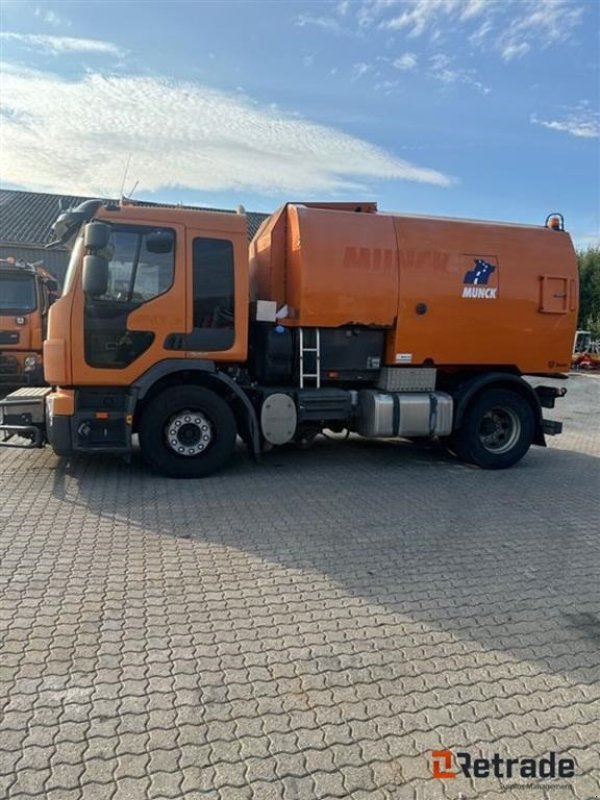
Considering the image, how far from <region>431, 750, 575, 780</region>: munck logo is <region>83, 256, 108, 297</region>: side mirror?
5191mm

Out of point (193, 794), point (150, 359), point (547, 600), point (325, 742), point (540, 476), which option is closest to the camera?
point (193, 794)

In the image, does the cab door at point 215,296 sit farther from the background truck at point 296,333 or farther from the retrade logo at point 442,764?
the retrade logo at point 442,764

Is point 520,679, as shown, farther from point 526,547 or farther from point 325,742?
point 526,547

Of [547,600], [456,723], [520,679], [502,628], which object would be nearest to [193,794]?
[456,723]

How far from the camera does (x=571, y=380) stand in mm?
24312

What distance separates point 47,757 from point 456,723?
5.85 ft

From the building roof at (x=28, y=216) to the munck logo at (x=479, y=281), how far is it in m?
17.5

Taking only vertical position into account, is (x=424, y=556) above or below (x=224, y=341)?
below

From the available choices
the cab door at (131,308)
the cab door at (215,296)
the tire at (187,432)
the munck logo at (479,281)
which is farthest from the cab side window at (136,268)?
the munck logo at (479,281)

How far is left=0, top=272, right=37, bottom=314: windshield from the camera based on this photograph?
10273mm

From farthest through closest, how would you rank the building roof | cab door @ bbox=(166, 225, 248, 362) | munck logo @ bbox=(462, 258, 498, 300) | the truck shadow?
the building roof < munck logo @ bbox=(462, 258, 498, 300) < cab door @ bbox=(166, 225, 248, 362) < the truck shadow

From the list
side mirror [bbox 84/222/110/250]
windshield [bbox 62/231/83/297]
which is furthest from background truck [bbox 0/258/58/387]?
side mirror [bbox 84/222/110/250]

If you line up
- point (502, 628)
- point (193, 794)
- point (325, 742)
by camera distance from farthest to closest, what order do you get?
point (502, 628) < point (325, 742) < point (193, 794)

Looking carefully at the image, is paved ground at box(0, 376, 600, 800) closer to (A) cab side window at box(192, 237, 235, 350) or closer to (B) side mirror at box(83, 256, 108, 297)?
(A) cab side window at box(192, 237, 235, 350)
